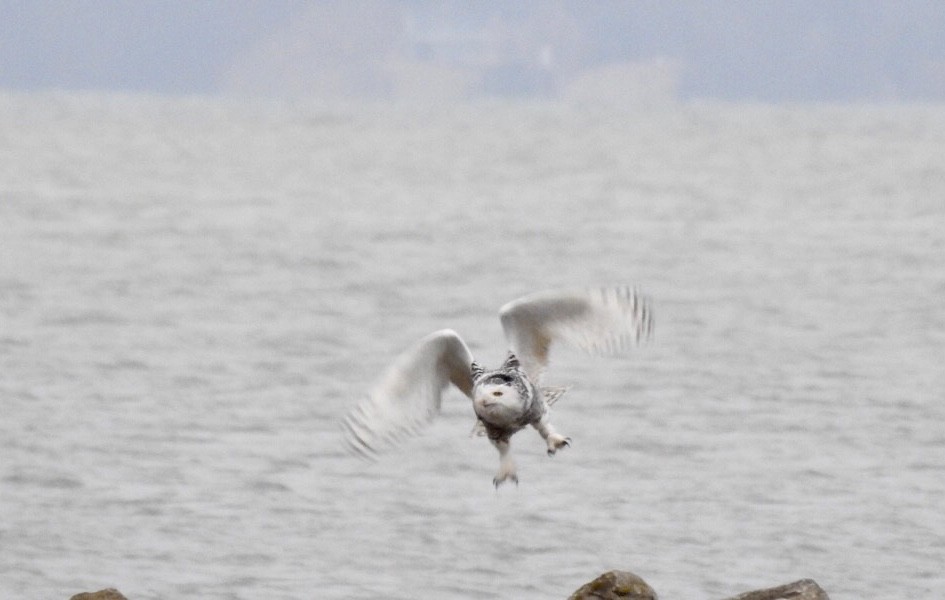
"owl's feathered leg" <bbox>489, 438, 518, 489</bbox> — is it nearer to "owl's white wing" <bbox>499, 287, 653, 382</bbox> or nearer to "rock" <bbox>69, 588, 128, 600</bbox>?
"owl's white wing" <bbox>499, 287, 653, 382</bbox>

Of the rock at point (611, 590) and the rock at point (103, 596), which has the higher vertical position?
the rock at point (103, 596)

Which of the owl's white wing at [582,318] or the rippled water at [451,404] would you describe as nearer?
the owl's white wing at [582,318]

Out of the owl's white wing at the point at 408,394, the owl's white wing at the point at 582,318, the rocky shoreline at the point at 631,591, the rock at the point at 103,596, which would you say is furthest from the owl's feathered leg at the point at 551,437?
the rock at the point at 103,596

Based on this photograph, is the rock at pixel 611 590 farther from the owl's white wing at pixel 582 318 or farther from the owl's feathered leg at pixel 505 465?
the owl's white wing at pixel 582 318

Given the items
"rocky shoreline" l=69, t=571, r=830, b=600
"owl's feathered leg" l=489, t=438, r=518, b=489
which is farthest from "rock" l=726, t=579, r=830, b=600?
"owl's feathered leg" l=489, t=438, r=518, b=489

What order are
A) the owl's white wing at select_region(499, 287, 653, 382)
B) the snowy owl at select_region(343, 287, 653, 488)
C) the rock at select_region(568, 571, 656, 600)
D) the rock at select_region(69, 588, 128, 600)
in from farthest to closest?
the owl's white wing at select_region(499, 287, 653, 382)
the snowy owl at select_region(343, 287, 653, 488)
the rock at select_region(568, 571, 656, 600)
the rock at select_region(69, 588, 128, 600)

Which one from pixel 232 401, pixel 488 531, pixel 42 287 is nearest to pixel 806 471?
pixel 488 531

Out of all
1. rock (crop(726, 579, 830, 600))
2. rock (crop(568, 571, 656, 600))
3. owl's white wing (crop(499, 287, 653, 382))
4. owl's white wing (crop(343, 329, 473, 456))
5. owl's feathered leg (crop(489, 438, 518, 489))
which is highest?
owl's white wing (crop(499, 287, 653, 382))

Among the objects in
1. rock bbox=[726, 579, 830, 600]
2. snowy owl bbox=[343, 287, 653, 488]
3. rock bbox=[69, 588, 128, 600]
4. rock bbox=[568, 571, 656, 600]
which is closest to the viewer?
rock bbox=[69, 588, 128, 600]

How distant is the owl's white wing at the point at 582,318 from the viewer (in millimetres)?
17047

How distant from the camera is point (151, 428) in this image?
101ft

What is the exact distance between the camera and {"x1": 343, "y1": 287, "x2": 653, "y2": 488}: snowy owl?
16797mm

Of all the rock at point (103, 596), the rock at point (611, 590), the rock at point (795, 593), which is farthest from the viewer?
the rock at point (611, 590)

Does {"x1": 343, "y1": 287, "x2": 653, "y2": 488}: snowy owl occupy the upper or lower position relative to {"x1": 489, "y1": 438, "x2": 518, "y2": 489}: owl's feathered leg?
upper
